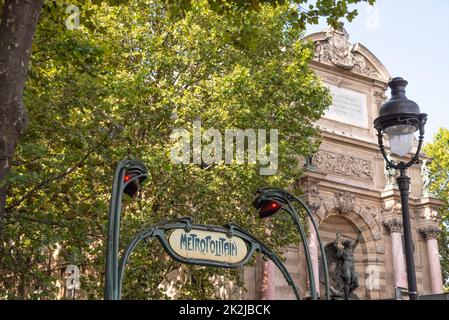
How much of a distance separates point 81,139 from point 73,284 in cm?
562

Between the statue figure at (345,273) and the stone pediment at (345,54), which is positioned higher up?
the stone pediment at (345,54)

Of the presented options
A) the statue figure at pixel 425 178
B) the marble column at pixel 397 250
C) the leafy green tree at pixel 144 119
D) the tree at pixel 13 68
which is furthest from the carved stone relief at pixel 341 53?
the tree at pixel 13 68

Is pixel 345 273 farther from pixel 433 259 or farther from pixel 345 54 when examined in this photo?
pixel 345 54

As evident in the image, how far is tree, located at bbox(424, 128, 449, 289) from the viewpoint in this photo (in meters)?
36.6

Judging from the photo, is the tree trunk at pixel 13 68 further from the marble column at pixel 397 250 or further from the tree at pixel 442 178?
the tree at pixel 442 178

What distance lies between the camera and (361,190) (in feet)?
92.3

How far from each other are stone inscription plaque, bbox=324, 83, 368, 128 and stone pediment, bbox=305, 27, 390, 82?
1.07 metres

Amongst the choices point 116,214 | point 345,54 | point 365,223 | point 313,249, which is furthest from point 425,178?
point 116,214

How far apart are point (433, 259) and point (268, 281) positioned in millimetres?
9320

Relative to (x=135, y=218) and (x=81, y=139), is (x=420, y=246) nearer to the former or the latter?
(x=135, y=218)

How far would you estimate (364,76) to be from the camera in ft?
99.9

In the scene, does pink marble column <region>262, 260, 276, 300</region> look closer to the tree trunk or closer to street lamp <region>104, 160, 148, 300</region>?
the tree trunk

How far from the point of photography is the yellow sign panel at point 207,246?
7.01 m
